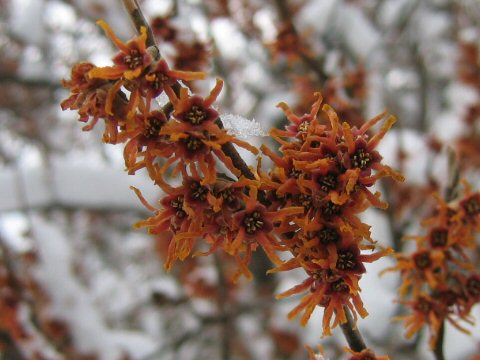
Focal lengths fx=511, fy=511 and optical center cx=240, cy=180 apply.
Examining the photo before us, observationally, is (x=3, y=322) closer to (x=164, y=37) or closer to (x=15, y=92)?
(x=164, y=37)

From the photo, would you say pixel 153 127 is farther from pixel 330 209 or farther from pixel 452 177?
pixel 452 177

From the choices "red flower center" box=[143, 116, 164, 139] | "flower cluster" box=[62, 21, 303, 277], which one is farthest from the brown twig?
"red flower center" box=[143, 116, 164, 139]

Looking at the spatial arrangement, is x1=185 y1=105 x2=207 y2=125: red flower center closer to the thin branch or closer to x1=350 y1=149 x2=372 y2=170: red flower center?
the thin branch

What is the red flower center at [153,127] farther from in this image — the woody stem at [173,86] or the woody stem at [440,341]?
the woody stem at [440,341]

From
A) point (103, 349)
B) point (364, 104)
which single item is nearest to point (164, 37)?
point (364, 104)

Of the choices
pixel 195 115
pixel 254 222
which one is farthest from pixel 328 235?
pixel 195 115

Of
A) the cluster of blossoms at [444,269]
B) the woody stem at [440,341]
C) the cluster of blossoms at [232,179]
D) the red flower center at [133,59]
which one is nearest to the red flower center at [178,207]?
the cluster of blossoms at [232,179]

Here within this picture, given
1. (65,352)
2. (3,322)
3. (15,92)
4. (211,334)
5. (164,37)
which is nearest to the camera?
(164,37)
